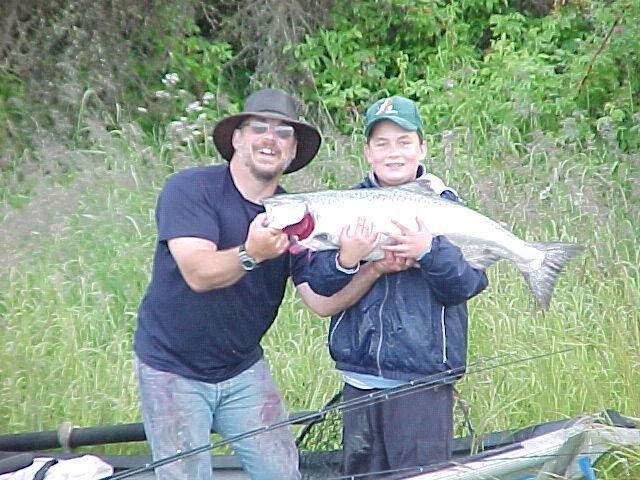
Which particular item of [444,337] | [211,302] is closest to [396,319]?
[444,337]

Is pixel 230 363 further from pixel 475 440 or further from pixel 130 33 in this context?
pixel 130 33

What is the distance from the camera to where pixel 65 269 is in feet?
20.8

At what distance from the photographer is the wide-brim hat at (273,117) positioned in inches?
144

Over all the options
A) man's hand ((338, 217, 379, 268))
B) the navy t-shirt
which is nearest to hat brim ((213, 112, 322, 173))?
the navy t-shirt

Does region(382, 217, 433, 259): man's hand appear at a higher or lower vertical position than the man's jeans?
higher

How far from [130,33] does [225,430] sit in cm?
719

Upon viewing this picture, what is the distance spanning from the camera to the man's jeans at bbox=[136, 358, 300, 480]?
357 cm

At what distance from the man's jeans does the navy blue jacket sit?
0.42 m

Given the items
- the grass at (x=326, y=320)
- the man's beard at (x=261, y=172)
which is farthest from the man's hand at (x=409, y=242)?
the grass at (x=326, y=320)

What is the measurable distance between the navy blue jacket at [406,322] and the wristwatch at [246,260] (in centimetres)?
25

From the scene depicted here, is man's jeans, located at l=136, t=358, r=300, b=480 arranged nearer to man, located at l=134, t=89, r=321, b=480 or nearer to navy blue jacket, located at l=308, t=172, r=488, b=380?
man, located at l=134, t=89, r=321, b=480

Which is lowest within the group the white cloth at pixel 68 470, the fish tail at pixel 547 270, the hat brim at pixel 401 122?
the white cloth at pixel 68 470

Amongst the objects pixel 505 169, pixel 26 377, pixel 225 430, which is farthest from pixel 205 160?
pixel 225 430

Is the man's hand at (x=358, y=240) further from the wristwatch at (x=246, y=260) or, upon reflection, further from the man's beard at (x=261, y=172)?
the man's beard at (x=261, y=172)
